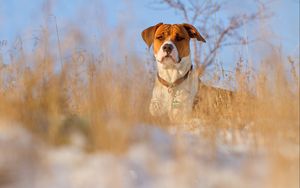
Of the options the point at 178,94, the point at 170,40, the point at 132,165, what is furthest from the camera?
the point at 170,40

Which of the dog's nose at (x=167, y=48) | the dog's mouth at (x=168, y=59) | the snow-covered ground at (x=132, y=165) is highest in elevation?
the dog's nose at (x=167, y=48)

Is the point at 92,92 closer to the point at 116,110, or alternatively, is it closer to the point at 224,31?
the point at 116,110

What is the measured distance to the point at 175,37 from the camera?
6137 mm

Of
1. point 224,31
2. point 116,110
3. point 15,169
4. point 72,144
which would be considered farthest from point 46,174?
point 224,31

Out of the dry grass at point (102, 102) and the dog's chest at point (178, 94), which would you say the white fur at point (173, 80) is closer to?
the dog's chest at point (178, 94)

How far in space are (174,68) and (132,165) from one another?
3.69 meters

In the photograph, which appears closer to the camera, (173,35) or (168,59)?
(168,59)

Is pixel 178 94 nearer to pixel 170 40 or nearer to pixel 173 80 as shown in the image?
pixel 173 80

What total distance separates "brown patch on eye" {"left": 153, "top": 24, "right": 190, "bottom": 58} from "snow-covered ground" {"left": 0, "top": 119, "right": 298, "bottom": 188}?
3617mm

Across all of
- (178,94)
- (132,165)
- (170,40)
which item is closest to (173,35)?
(170,40)

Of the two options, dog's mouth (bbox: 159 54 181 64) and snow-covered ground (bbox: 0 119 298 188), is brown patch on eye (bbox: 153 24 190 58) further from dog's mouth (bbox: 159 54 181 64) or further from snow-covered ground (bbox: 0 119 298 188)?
snow-covered ground (bbox: 0 119 298 188)

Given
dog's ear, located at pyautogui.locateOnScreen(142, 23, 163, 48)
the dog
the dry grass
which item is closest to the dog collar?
the dog

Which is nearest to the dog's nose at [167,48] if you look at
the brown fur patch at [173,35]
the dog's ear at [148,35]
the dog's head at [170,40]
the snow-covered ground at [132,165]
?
the dog's head at [170,40]

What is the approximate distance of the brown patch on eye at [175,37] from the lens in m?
6.06
